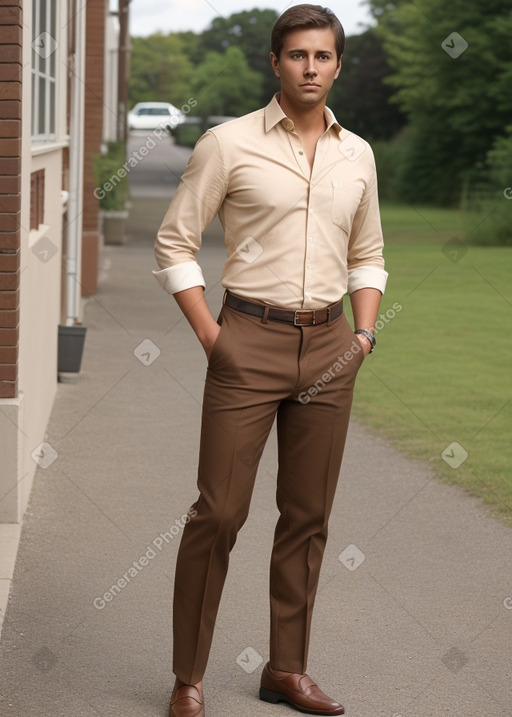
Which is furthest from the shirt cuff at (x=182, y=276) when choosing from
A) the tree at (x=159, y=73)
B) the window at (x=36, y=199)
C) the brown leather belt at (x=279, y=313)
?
the tree at (x=159, y=73)

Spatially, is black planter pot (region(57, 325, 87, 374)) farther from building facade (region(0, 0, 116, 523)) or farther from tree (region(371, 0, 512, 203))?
tree (region(371, 0, 512, 203))

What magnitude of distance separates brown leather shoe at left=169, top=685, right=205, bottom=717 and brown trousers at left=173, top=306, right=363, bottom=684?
0.15 feet

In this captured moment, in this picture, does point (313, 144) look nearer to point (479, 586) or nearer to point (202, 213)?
point (202, 213)

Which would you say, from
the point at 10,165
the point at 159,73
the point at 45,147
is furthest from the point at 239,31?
the point at 10,165

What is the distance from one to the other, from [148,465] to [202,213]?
398 centimetres

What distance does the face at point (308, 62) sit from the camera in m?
3.66

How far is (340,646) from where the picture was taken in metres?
4.73

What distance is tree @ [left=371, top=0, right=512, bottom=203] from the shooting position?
1672 inches

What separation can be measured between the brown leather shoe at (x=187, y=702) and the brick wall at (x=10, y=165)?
95.8 inches

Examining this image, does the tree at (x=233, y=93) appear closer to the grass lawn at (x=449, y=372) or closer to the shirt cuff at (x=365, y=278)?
the grass lawn at (x=449, y=372)

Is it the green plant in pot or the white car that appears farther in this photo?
the white car

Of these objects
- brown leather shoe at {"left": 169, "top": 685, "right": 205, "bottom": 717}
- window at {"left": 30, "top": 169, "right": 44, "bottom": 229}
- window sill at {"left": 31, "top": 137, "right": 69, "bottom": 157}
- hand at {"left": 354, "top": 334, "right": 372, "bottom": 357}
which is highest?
hand at {"left": 354, "top": 334, "right": 372, "bottom": 357}

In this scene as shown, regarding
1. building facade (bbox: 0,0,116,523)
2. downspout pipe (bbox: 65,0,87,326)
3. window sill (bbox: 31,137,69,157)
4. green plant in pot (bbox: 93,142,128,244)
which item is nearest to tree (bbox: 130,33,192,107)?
green plant in pot (bbox: 93,142,128,244)

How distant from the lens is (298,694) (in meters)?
4.11
